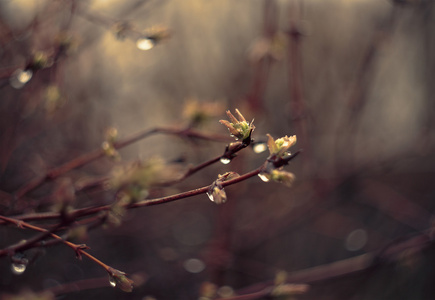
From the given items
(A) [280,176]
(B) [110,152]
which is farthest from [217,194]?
(B) [110,152]

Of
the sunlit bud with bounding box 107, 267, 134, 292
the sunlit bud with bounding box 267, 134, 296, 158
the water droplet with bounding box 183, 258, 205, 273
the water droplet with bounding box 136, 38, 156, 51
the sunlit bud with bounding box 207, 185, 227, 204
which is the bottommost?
the sunlit bud with bounding box 107, 267, 134, 292

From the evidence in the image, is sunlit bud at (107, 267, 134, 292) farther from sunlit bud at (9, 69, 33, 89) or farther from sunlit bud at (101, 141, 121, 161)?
sunlit bud at (9, 69, 33, 89)

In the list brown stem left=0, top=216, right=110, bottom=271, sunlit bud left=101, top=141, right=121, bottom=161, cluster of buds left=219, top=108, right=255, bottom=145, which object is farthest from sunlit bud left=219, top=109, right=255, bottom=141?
sunlit bud left=101, top=141, right=121, bottom=161

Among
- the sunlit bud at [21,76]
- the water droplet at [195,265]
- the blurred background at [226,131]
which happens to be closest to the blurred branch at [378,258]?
the blurred background at [226,131]

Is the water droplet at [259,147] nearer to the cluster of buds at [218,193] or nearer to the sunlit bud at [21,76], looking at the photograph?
the cluster of buds at [218,193]

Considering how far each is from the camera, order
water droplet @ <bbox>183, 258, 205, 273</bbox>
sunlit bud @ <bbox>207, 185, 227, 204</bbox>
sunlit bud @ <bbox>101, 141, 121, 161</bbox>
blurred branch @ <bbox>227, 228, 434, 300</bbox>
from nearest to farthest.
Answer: sunlit bud @ <bbox>207, 185, 227, 204</bbox>
sunlit bud @ <bbox>101, 141, 121, 161</bbox>
blurred branch @ <bbox>227, 228, 434, 300</bbox>
water droplet @ <bbox>183, 258, 205, 273</bbox>

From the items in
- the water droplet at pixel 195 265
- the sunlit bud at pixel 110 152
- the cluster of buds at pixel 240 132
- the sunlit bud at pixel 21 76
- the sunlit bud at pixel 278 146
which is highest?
the sunlit bud at pixel 21 76
